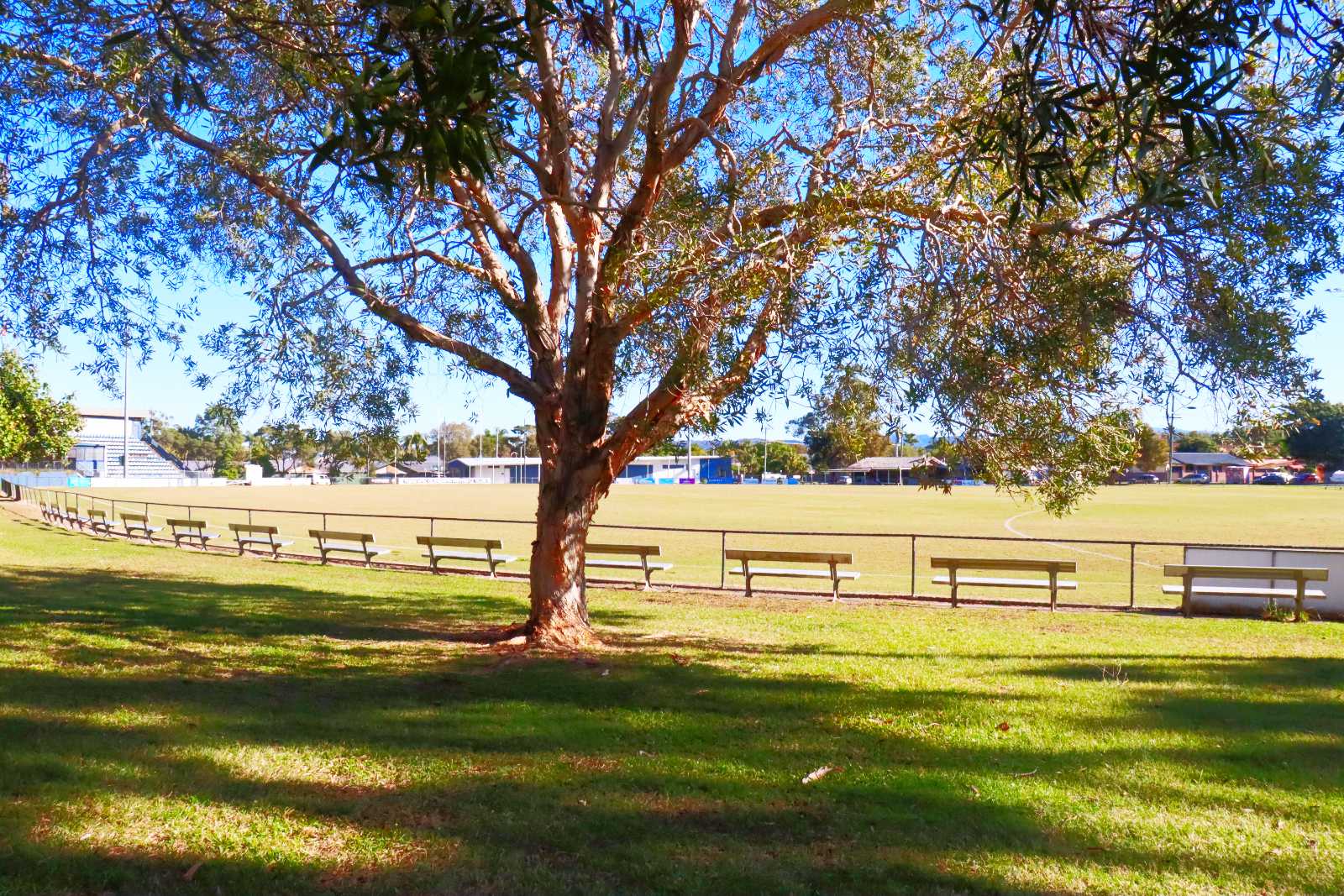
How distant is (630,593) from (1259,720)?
11.2 m

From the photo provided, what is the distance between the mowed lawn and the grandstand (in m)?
100

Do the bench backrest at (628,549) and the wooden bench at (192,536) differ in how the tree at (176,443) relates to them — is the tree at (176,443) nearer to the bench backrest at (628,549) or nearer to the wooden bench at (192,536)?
the wooden bench at (192,536)

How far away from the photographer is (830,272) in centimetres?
926

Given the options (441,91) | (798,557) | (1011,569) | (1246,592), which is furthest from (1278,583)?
(441,91)

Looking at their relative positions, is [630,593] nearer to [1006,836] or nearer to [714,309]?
[714,309]

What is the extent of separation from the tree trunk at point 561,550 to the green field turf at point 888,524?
932cm

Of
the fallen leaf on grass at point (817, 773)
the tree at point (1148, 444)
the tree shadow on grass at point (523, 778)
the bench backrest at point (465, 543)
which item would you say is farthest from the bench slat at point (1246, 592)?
the bench backrest at point (465, 543)

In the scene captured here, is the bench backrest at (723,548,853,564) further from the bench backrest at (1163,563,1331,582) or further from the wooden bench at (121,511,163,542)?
the wooden bench at (121,511,163,542)

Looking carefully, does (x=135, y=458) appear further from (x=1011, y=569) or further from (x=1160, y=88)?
(x=1160, y=88)

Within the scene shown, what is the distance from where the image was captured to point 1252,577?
15258mm

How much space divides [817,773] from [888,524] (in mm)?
36801

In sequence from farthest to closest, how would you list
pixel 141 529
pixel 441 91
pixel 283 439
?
pixel 141 529 < pixel 283 439 < pixel 441 91

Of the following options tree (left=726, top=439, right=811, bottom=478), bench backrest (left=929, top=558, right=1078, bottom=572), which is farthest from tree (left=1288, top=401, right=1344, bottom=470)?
tree (left=726, top=439, right=811, bottom=478)

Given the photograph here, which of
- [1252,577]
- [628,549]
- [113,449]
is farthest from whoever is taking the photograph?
[113,449]
